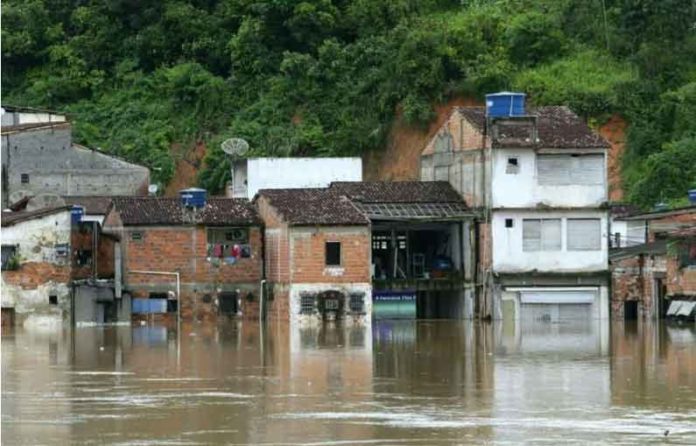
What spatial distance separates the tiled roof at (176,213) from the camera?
217ft

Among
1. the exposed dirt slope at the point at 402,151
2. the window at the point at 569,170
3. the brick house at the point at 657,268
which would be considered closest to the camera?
the brick house at the point at 657,268

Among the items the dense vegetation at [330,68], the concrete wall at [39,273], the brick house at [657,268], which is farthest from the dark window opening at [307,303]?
the dense vegetation at [330,68]

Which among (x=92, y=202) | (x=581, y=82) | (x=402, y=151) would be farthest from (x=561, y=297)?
(x=402, y=151)

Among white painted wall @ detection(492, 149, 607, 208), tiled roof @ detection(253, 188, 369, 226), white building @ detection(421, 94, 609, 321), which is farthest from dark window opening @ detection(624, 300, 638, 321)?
tiled roof @ detection(253, 188, 369, 226)

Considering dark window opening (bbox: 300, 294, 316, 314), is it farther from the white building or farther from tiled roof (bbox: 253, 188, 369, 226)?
the white building

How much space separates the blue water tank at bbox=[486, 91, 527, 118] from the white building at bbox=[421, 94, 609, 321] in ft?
0.21

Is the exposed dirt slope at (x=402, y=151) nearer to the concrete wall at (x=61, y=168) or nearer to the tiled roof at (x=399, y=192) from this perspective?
the concrete wall at (x=61, y=168)

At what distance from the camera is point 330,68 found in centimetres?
8669

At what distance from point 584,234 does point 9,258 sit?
60.2ft

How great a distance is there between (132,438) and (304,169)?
48.4 metres

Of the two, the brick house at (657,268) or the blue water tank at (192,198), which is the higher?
the blue water tank at (192,198)

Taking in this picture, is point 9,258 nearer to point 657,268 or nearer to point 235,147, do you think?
point 235,147

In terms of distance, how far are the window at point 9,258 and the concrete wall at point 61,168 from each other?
48.2 ft

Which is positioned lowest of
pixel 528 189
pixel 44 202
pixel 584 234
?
pixel 584 234
